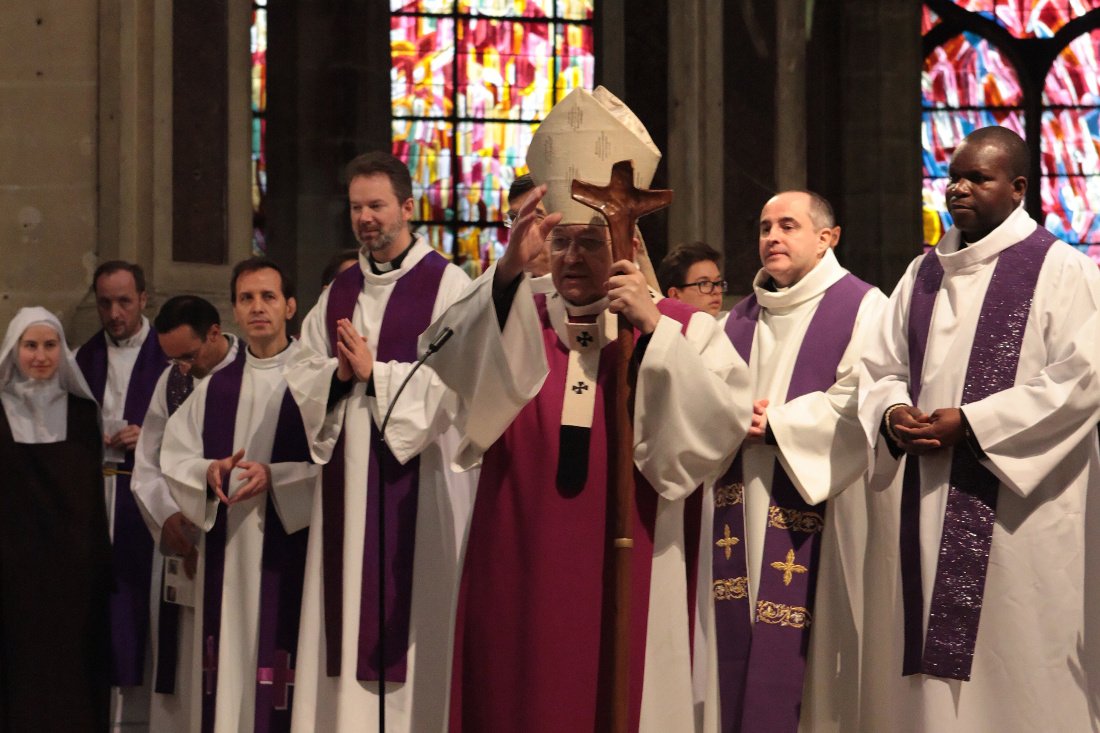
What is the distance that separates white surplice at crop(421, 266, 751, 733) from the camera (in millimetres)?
5488

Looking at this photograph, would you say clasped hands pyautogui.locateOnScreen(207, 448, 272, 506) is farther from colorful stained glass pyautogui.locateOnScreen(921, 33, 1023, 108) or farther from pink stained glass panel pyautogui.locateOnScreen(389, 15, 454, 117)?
colorful stained glass pyautogui.locateOnScreen(921, 33, 1023, 108)

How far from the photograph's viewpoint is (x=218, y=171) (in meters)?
10.8

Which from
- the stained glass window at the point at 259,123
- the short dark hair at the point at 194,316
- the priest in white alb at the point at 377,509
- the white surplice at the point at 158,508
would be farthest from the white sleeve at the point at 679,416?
the stained glass window at the point at 259,123

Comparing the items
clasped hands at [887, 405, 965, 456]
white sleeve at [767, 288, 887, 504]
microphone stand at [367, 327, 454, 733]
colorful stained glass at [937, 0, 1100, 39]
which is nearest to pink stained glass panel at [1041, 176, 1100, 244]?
colorful stained glass at [937, 0, 1100, 39]

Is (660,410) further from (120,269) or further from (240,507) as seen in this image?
(120,269)

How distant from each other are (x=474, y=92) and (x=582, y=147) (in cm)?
840

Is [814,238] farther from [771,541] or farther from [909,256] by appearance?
[909,256]

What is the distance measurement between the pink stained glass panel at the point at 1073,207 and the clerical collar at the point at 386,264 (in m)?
8.26

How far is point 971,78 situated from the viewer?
14.8 m


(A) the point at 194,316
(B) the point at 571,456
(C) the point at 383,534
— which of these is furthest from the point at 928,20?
(B) the point at 571,456

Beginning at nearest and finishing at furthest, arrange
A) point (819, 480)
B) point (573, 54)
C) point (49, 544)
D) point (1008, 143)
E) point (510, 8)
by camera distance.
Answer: point (1008, 143)
point (819, 480)
point (49, 544)
point (573, 54)
point (510, 8)

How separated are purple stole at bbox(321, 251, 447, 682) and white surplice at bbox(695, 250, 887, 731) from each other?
43.1 inches

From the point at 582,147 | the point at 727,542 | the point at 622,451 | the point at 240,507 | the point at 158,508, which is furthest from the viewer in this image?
the point at 158,508

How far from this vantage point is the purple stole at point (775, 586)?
6383 millimetres
